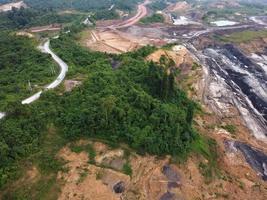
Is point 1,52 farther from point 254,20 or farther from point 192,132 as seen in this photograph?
point 254,20

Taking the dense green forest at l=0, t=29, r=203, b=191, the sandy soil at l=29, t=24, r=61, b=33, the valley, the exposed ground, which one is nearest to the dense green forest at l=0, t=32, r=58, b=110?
the valley

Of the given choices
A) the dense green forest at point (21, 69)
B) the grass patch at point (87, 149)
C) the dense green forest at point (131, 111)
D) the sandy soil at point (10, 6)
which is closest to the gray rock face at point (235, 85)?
the dense green forest at point (131, 111)

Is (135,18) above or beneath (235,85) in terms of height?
beneath

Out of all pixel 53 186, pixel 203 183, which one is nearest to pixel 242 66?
pixel 203 183

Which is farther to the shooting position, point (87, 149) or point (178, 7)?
point (178, 7)

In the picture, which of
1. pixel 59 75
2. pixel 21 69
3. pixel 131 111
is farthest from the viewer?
pixel 21 69

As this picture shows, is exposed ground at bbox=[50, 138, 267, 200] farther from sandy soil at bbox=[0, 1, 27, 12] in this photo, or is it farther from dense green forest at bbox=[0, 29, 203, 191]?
sandy soil at bbox=[0, 1, 27, 12]

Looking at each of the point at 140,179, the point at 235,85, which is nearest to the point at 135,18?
the point at 235,85

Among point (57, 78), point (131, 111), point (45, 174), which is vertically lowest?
point (45, 174)

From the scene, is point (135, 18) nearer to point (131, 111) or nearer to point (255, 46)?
point (255, 46)

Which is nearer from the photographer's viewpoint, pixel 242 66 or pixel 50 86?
pixel 50 86
